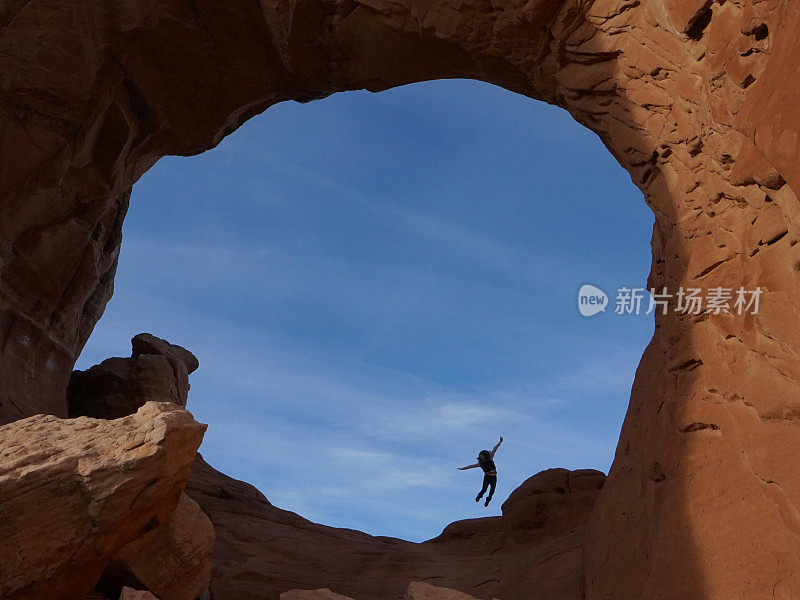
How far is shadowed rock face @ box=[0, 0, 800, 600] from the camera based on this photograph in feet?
16.5

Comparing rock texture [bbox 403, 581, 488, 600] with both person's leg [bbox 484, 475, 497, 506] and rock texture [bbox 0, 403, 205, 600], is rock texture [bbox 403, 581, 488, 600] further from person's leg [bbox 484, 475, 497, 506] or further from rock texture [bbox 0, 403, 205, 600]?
person's leg [bbox 484, 475, 497, 506]

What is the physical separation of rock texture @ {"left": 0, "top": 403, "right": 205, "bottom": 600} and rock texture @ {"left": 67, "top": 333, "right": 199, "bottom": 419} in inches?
310

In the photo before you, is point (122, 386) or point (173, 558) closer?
point (173, 558)

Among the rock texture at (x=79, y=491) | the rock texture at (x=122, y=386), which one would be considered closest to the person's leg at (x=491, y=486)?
the rock texture at (x=122, y=386)

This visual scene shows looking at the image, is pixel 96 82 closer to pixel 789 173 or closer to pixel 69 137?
pixel 69 137

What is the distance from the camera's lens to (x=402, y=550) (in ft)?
41.5

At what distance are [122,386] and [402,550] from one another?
6.63 metres

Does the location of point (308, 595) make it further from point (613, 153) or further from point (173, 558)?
point (613, 153)

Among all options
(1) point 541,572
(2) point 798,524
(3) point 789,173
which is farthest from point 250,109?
(2) point 798,524

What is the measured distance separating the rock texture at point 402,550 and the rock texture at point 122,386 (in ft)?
6.25

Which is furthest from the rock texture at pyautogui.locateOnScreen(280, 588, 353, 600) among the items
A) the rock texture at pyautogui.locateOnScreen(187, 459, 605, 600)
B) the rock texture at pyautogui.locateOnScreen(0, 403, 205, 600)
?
the rock texture at pyautogui.locateOnScreen(187, 459, 605, 600)

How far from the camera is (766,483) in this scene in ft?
16.3

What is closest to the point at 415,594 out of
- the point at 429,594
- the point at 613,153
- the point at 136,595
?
the point at 429,594

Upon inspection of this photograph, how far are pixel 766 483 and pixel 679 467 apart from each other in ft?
3.30
